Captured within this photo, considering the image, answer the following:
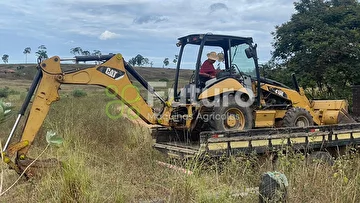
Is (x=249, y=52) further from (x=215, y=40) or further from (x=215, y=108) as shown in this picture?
(x=215, y=108)

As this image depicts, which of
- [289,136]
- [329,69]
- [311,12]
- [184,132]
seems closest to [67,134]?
[184,132]

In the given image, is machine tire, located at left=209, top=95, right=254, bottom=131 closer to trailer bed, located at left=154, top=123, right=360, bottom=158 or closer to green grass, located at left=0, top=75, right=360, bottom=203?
trailer bed, located at left=154, top=123, right=360, bottom=158

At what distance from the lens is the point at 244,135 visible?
23.3ft

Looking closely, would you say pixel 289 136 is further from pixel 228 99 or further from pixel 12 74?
pixel 12 74

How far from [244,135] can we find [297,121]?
2.61 m

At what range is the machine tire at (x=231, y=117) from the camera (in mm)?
7926

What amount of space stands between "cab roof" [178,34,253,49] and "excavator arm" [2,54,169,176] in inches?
58.5

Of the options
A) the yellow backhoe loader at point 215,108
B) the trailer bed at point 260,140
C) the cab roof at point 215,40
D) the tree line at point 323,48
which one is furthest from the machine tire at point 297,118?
the tree line at point 323,48

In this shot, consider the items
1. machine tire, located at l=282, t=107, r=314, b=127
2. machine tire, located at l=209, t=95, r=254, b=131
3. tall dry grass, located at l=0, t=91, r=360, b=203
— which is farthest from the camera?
machine tire, located at l=282, t=107, r=314, b=127

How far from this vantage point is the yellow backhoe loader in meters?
6.84

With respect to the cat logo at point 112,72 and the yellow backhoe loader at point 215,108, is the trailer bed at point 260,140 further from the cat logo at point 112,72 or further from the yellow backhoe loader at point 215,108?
the cat logo at point 112,72

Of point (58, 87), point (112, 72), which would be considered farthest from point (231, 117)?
point (58, 87)

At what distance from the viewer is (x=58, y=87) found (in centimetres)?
701

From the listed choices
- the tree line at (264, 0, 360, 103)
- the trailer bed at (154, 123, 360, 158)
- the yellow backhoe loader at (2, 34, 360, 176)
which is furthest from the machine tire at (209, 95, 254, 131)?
the tree line at (264, 0, 360, 103)
